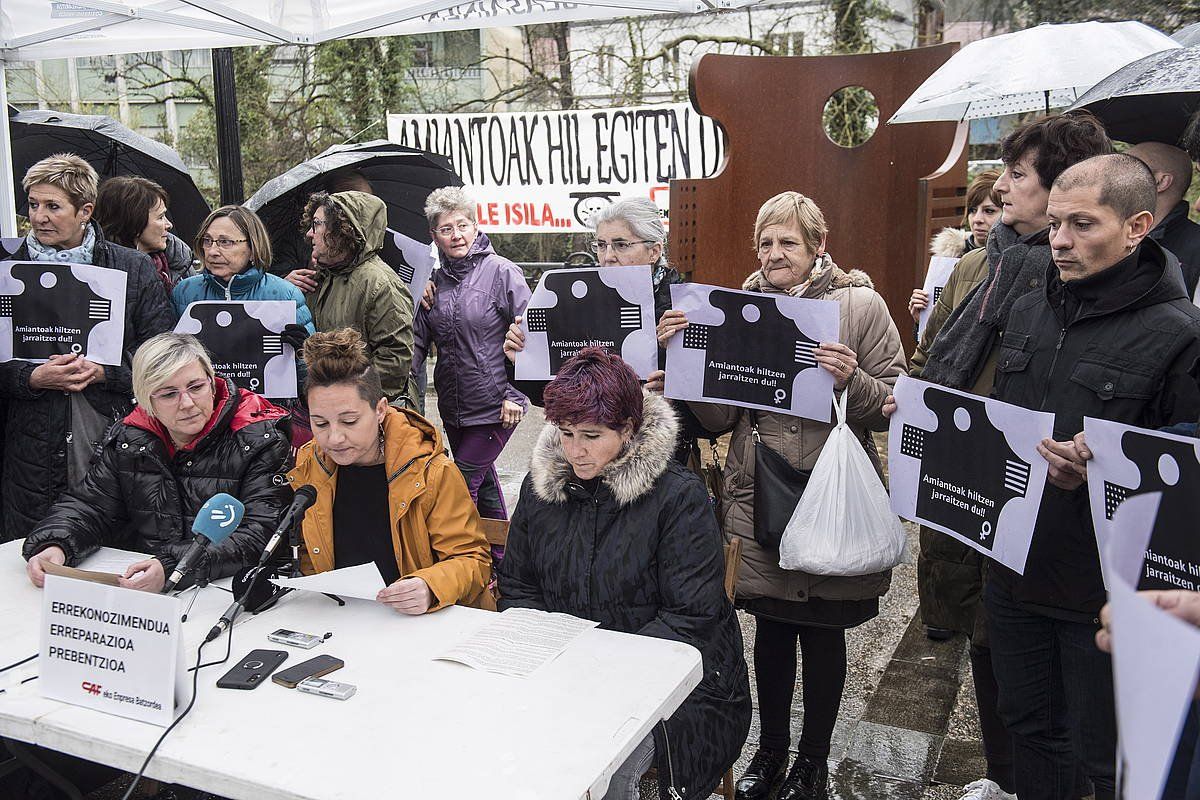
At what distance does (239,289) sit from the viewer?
4.80 m

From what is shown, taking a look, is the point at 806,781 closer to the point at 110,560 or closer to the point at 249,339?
the point at 110,560

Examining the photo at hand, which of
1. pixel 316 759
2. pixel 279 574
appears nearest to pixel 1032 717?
pixel 316 759

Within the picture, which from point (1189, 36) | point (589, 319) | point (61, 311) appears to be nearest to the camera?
point (589, 319)

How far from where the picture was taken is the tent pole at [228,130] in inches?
264

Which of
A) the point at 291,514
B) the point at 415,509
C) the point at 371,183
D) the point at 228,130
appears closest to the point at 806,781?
the point at 415,509

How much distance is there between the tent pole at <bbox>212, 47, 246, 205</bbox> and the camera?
6707 millimetres

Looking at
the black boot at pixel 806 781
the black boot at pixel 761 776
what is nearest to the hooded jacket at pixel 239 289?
the black boot at pixel 761 776

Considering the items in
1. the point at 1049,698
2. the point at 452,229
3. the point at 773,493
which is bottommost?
the point at 1049,698

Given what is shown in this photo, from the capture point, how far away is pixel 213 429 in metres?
3.46

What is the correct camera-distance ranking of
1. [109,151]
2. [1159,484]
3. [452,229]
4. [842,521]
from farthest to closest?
[109,151]
[452,229]
[842,521]
[1159,484]

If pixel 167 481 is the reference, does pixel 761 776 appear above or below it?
below

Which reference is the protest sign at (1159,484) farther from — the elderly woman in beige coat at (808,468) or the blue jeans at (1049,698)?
the elderly woman in beige coat at (808,468)

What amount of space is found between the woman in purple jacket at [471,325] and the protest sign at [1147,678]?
3899 mm

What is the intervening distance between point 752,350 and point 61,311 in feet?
9.29
